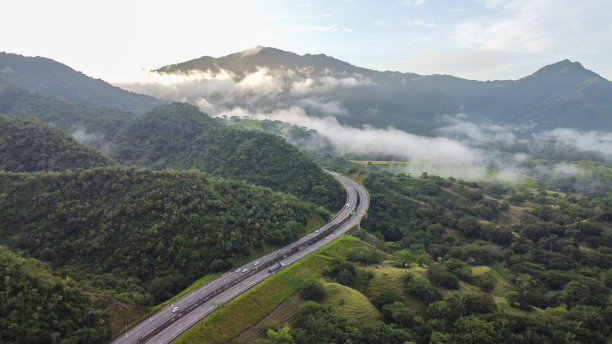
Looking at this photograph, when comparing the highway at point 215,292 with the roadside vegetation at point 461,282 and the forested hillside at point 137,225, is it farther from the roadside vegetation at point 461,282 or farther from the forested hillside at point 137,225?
the roadside vegetation at point 461,282

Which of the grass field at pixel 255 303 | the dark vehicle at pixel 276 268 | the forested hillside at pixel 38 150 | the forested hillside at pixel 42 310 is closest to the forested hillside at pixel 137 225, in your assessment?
the forested hillside at pixel 42 310

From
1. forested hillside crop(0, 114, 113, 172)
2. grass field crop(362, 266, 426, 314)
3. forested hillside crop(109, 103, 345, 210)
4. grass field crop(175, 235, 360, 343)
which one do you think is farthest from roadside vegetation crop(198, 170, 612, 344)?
forested hillside crop(0, 114, 113, 172)

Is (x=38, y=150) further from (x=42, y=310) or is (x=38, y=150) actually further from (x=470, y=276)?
(x=470, y=276)

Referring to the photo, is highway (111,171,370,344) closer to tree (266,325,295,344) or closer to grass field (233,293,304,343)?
grass field (233,293,304,343)

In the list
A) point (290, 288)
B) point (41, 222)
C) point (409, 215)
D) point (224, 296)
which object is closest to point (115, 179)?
point (41, 222)

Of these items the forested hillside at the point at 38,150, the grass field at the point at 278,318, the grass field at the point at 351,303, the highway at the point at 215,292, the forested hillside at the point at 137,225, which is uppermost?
the forested hillside at the point at 38,150

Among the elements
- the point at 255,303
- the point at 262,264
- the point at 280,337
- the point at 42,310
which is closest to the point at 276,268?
the point at 262,264

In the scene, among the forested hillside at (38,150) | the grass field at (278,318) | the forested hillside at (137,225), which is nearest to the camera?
the grass field at (278,318)
